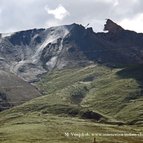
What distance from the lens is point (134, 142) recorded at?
187m

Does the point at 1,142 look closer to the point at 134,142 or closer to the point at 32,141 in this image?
the point at 32,141

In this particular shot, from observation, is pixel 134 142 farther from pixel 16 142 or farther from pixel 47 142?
pixel 16 142

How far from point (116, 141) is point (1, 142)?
162 feet

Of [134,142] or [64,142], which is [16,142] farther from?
[134,142]

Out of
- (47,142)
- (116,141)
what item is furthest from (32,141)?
(116,141)

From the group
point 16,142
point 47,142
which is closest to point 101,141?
point 47,142

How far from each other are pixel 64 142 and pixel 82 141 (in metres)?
9.67

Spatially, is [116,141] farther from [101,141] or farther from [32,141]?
[32,141]

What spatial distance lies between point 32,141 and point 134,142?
1712 inches

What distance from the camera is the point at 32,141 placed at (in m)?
188

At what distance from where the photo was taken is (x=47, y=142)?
185 meters

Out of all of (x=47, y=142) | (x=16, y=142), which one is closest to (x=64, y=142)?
(x=47, y=142)

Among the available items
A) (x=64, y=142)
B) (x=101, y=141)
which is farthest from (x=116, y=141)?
(x=64, y=142)

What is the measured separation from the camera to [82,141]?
621 feet
